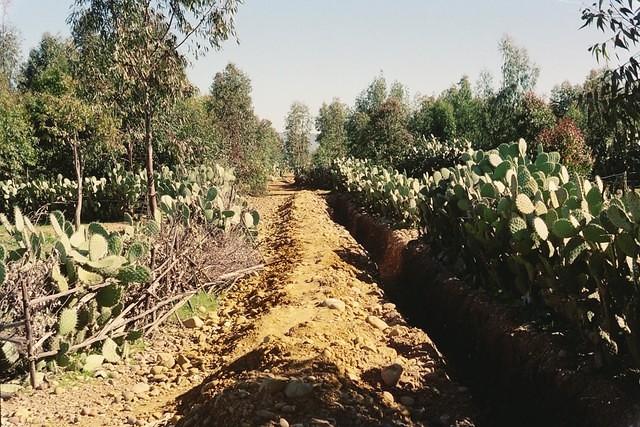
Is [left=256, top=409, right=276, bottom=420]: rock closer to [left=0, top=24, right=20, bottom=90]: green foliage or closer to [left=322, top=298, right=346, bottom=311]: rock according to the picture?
[left=322, top=298, right=346, bottom=311]: rock

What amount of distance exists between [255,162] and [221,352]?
661 inches

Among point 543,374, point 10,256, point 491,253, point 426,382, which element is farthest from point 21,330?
point 491,253

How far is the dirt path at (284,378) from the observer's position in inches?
133

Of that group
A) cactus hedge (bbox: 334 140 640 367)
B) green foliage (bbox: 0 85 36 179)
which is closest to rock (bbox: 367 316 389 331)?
cactus hedge (bbox: 334 140 640 367)

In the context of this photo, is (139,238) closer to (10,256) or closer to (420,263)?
(10,256)

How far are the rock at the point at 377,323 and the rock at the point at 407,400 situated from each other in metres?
1.30

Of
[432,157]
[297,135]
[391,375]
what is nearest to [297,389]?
[391,375]

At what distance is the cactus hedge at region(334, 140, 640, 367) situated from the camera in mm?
3283

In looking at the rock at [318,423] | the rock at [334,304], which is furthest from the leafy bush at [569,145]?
the rock at [318,423]

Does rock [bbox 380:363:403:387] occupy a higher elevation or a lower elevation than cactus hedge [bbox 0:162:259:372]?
lower

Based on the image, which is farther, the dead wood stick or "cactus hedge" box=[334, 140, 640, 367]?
the dead wood stick

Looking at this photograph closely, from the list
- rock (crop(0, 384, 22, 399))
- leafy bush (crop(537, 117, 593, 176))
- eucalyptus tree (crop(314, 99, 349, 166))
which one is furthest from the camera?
eucalyptus tree (crop(314, 99, 349, 166))

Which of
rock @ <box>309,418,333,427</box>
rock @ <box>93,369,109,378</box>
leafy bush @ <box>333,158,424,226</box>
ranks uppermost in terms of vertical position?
leafy bush @ <box>333,158,424,226</box>

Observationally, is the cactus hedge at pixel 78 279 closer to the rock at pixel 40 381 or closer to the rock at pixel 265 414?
the rock at pixel 40 381
